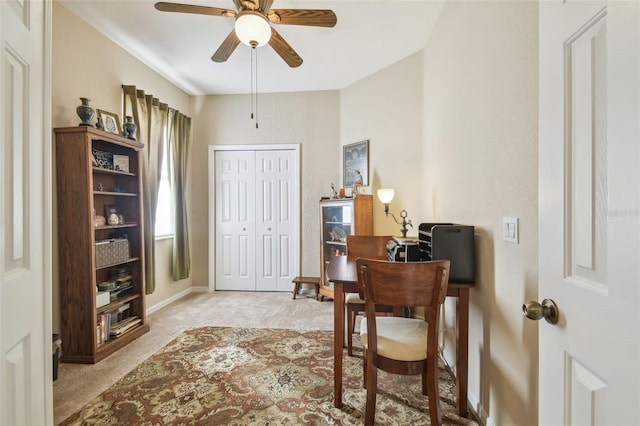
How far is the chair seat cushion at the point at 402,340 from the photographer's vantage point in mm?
1476

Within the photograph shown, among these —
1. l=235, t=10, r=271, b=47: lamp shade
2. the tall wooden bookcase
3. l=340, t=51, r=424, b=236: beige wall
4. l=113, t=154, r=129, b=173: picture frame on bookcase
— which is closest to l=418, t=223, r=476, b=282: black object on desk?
l=340, t=51, r=424, b=236: beige wall

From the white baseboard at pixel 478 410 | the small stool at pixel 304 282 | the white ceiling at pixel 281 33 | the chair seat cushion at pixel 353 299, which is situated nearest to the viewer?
the white baseboard at pixel 478 410

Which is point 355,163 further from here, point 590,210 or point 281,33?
point 590,210

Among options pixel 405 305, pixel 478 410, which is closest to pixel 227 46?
pixel 405 305

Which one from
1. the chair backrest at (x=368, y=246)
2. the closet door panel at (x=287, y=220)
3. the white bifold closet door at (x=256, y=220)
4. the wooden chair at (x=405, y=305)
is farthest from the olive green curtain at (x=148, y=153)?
the wooden chair at (x=405, y=305)

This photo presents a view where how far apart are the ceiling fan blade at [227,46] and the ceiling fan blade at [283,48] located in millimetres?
282

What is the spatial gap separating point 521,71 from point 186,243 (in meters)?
3.89

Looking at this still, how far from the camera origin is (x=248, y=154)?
432cm

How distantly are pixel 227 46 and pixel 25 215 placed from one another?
2.09 meters

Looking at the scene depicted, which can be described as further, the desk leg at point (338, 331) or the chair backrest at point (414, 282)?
the desk leg at point (338, 331)

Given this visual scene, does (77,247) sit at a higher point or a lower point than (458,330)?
higher

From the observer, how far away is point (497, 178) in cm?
148

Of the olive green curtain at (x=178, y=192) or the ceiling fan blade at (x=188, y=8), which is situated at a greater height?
the ceiling fan blade at (x=188, y=8)

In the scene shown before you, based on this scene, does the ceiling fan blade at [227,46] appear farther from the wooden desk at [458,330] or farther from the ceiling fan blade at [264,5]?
the wooden desk at [458,330]
